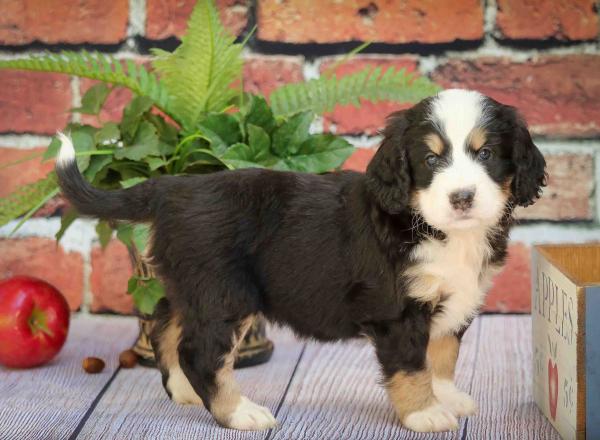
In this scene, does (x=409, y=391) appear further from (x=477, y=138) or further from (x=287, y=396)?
(x=477, y=138)

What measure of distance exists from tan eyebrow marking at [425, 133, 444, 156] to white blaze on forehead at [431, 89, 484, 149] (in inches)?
0.7

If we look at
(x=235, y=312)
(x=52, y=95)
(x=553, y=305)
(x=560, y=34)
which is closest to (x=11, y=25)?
(x=52, y=95)

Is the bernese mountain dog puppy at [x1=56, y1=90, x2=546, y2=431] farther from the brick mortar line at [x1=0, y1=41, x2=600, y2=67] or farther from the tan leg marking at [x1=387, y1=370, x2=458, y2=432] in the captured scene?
the brick mortar line at [x1=0, y1=41, x2=600, y2=67]

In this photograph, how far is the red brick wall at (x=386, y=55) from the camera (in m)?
2.82

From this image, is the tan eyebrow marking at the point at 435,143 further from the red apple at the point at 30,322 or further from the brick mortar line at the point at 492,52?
the red apple at the point at 30,322

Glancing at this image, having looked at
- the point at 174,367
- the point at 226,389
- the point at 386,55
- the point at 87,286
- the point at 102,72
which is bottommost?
the point at 87,286

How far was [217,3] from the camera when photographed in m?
2.86

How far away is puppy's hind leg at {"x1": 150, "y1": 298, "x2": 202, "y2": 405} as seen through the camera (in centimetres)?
222

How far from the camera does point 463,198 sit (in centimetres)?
182

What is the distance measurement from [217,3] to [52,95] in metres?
0.51

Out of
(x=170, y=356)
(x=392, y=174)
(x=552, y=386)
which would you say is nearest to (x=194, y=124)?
(x=170, y=356)

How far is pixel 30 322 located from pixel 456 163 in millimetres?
1163

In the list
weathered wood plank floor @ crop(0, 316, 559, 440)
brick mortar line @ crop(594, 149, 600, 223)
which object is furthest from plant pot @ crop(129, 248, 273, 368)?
brick mortar line @ crop(594, 149, 600, 223)

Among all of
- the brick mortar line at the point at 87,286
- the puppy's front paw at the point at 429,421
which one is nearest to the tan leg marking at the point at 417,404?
the puppy's front paw at the point at 429,421
